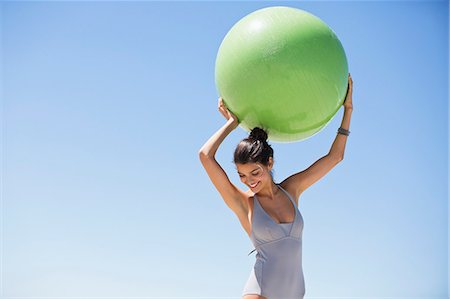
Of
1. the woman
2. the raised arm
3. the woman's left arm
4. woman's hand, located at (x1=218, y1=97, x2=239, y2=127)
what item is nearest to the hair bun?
the woman

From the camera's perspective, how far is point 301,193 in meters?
4.59

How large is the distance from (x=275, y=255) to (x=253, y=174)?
0.58 meters

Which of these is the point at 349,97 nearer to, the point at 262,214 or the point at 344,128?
the point at 344,128

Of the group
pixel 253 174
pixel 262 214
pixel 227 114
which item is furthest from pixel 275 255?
pixel 227 114

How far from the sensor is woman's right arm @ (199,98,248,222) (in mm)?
4160

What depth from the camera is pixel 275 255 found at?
13.8 ft

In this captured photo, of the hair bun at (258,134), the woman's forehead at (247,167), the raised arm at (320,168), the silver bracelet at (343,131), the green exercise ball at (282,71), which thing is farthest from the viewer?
the silver bracelet at (343,131)

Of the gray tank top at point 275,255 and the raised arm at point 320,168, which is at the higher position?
the raised arm at point 320,168

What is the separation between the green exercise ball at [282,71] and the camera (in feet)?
13.3

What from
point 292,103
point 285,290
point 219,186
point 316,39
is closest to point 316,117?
point 292,103

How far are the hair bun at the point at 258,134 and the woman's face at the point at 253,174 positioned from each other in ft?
0.62

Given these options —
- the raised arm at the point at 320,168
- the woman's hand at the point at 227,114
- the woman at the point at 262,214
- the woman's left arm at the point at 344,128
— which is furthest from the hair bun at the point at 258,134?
the woman's left arm at the point at 344,128

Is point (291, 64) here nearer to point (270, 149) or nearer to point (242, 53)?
point (242, 53)

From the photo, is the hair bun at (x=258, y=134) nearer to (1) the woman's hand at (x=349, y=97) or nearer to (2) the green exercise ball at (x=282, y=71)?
(2) the green exercise ball at (x=282, y=71)
